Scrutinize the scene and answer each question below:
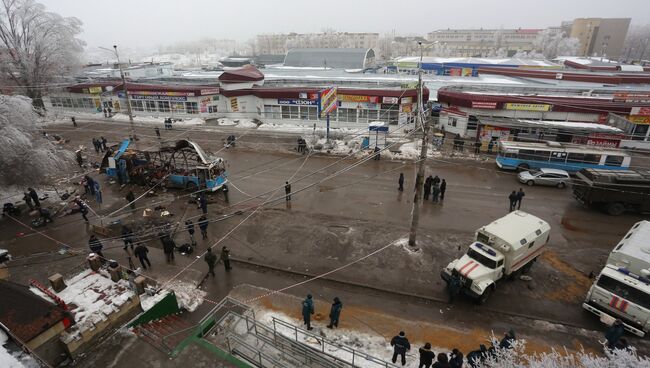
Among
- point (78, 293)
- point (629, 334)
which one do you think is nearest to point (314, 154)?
point (78, 293)

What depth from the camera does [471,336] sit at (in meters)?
11.1

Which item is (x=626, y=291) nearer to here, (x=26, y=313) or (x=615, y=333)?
(x=615, y=333)

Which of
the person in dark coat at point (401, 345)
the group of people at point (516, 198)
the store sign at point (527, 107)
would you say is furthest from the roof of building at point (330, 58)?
the person in dark coat at point (401, 345)

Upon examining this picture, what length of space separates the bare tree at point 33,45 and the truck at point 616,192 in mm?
56963

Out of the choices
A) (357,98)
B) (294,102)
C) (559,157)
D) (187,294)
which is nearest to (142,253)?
(187,294)

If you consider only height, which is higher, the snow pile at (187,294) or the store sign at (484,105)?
the store sign at (484,105)

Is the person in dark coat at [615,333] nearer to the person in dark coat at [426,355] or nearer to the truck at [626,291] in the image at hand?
the truck at [626,291]

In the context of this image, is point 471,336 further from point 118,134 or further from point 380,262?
point 118,134

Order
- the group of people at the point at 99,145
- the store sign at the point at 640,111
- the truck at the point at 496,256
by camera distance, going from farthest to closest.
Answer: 1. the group of people at the point at 99,145
2. the store sign at the point at 640,111
3. the truck at the point at 496,256

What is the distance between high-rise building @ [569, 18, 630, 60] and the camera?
424 feet

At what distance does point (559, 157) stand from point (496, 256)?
51.7ft

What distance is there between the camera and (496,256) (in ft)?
41.0

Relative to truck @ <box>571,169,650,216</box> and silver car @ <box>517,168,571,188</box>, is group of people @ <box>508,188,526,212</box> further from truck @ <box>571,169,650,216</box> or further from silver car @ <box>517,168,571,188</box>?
silver car @ <box>517,168,571,188</box>

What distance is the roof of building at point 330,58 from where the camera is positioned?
253 feet
